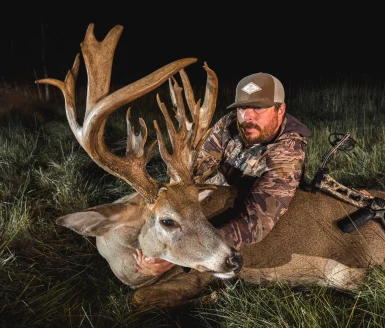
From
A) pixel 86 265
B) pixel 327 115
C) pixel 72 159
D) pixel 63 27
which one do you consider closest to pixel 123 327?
pixel 86 265

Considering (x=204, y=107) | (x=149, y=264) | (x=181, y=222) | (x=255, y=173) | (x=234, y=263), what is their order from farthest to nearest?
(x=255, y=173)
(x=204, y=107)
(x=149, y=264)
(x=181, y=222)
(x=234, y=263)

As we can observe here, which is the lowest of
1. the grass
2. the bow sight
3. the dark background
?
the dark background

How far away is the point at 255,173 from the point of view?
12.6 feet

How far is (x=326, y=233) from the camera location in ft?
11.7

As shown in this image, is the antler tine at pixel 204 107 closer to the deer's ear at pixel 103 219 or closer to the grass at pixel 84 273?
the deer's ear at pixel 103 219

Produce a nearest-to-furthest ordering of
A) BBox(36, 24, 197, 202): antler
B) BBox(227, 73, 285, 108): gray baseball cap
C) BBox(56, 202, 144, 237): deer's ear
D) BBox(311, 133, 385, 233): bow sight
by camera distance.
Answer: BBox(36, 24, 197, 202): antler → BBox(56, 202, 144, 237): deer's ear → BBox(311, 133, 385, 233): bow sight → BBox(227, 73, 285, 108): gray baseball cap

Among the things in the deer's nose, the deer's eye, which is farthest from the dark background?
the deer's nose

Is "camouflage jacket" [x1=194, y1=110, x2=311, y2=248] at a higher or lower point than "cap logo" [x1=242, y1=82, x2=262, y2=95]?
lower

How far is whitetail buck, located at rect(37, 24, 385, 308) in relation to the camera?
2691 mm

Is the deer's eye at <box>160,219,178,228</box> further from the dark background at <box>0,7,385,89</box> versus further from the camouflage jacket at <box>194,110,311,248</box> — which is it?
the dark background at <box>0,7,385,89</box>

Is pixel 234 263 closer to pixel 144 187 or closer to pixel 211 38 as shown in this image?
pixel 144 187

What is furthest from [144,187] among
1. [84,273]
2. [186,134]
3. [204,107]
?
[84,273]

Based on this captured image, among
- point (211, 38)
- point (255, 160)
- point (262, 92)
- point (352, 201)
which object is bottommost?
point (211, 38)

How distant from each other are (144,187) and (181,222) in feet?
1.16
